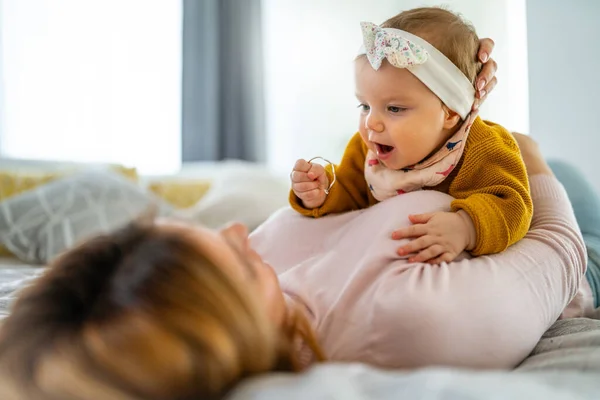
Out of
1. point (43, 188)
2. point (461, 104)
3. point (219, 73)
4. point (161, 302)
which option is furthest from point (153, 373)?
point (219, 73)

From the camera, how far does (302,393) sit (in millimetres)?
524

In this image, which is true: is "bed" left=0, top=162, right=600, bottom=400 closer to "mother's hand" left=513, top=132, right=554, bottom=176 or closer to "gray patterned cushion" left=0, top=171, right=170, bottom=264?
"mother's hand" left=513, top=132, right=554, bottom=176

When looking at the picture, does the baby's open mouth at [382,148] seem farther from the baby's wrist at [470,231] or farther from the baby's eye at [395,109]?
the baby's wrist at [470,231]

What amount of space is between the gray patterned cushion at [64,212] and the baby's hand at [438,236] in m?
1.48

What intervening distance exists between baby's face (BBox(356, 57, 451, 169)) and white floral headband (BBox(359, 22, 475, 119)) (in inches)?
0.7

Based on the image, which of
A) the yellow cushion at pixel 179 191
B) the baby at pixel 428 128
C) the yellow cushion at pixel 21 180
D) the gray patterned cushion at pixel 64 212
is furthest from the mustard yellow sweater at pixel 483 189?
the yellow cushion at pixel 21 180

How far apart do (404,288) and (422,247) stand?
0.12 m

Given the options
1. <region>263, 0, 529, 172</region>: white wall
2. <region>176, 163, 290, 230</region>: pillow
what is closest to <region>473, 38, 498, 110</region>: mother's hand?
<region>176, 163, 290, 230</region>: pillow

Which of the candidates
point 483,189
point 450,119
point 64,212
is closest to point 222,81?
point 64,212

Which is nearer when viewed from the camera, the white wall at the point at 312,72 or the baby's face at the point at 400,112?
the baby's face at the point at 400,112

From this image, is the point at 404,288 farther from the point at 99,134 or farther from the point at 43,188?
the point at 99,134

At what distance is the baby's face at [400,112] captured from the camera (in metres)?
1.08

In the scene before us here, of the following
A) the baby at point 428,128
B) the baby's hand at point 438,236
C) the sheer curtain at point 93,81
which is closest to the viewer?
the baby's hand at point 438,236

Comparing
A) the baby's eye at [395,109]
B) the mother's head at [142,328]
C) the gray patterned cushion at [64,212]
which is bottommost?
the gray patterned cushion at [64,212]
